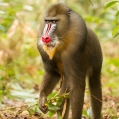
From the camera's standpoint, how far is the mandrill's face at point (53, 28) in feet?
12.0

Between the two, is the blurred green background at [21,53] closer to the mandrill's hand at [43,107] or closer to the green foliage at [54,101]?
the mandrill's hand at [43,107]

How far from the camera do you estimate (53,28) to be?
3.76 meters

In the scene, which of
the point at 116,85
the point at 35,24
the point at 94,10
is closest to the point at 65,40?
the point at 116,85

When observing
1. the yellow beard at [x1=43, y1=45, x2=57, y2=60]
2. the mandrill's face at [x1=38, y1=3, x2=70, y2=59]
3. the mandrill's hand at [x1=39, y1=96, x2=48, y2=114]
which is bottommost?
the mandrill's hand at [x1=39, y1=96, x2=48, y2=114]

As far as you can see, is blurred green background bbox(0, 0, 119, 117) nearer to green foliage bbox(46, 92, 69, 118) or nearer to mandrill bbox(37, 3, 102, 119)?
green foliage bbox(46, 92, 69, 118)

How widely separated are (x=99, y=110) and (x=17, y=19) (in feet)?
11.2

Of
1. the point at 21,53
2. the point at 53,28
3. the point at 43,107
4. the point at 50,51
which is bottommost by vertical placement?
the point at 43,107

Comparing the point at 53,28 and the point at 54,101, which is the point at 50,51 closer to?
the point at 53,28

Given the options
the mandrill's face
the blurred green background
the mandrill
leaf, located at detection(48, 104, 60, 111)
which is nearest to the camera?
the mandrill's face

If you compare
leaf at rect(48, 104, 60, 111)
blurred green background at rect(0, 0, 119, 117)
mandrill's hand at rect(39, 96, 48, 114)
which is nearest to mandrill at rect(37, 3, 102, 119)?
mandrill's hand at rect(39, 96, 48, 114)

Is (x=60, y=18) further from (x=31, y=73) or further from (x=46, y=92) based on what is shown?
(x=31, y=73)

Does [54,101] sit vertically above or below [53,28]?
below

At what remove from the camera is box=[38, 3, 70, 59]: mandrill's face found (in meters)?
3.66

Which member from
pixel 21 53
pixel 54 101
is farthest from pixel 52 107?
pixel 21 53
